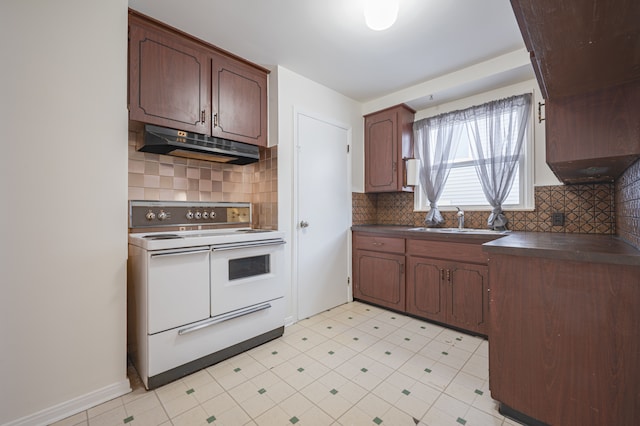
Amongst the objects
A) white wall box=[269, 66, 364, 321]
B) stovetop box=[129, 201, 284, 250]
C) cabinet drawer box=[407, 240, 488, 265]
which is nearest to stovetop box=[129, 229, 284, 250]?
stovetop box=[129, 201, 284, 250]

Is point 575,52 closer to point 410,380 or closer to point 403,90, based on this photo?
point 410,380

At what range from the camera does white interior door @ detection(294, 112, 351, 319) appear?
2754mm

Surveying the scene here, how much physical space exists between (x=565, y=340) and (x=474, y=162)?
1971 millimetres

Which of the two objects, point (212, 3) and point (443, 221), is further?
point (443, 221)

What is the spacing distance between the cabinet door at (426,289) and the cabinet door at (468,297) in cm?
8

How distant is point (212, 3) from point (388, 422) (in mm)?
2698

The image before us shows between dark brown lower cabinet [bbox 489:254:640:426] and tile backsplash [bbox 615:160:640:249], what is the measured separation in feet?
1.10

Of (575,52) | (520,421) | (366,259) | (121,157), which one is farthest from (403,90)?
(520,421)

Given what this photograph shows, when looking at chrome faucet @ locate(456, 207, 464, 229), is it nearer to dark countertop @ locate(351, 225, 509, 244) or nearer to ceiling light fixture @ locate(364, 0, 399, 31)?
dark countertop @ locate(351, 225, 509, 244)

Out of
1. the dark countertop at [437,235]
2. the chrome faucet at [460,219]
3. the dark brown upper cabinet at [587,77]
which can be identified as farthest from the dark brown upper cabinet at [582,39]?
the chrome faucet at [460,219]

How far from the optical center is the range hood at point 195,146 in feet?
6.31

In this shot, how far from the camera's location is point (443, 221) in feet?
9.94

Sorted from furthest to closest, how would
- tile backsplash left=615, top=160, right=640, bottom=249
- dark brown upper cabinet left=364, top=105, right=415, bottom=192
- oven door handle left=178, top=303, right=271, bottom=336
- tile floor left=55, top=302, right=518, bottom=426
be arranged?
dark brown upper cabinet left=364, top=105, right=415, bottom=192, oven door handle left=178, top=303, right=271, bottom=336, tile floor left=55, top=302, right=518, bottom=426, tile backsplash left=615, top=160, right=640, bottom=249

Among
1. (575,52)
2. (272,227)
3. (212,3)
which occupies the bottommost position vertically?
(272,227)
